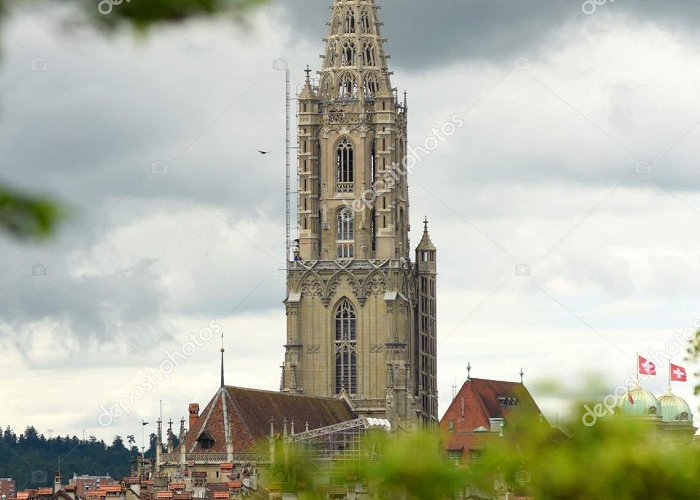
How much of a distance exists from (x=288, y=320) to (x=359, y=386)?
19.3 feet

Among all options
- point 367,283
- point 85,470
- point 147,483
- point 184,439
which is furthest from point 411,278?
point 85,470

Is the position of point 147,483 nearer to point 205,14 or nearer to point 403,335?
point 403,335

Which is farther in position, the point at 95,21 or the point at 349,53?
the point at 349,53

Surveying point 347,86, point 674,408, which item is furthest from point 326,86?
point 674,408

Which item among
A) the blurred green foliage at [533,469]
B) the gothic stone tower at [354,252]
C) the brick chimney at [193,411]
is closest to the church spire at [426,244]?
the gothic stone tower at [354,252]

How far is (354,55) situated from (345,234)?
1172 centimetres

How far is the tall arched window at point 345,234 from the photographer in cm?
12912

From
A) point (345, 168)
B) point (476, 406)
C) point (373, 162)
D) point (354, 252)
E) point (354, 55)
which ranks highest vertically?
point (354, 55)

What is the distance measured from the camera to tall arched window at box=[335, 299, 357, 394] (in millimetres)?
128000

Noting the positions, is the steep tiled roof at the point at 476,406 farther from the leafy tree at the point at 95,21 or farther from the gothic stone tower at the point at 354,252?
the leafy tree at the point at 95,21

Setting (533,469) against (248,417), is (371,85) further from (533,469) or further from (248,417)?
(533,469)

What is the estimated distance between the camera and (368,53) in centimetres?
13312

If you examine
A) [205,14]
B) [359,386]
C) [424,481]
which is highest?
[359,386]

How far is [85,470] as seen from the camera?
634 feet
